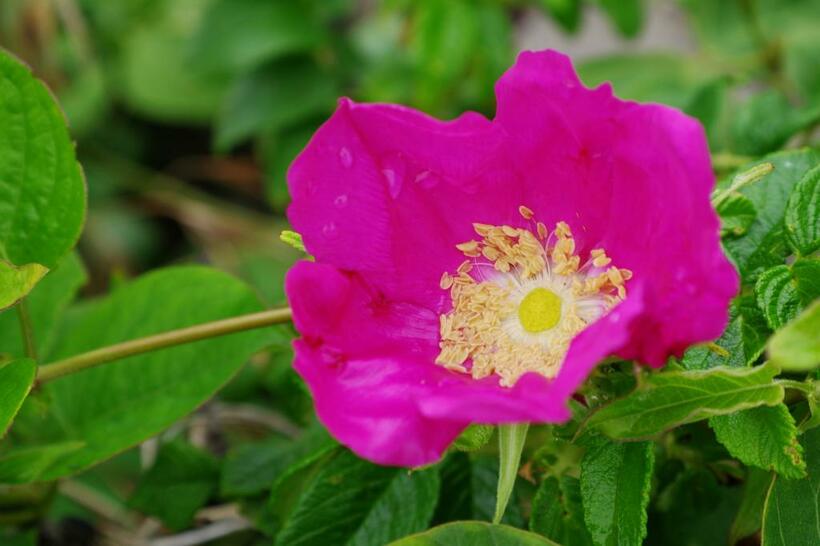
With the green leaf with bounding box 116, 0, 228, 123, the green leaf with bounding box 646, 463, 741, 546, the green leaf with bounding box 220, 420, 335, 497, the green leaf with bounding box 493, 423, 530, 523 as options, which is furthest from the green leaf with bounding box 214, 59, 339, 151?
the green leaf with bounding box 493, 423, 530, 523

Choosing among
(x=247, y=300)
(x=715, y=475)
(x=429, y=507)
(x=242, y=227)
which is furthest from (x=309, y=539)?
(x=242, y=227)

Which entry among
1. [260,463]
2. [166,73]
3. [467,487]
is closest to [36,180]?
[260,463]

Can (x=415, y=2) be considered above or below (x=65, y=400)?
above

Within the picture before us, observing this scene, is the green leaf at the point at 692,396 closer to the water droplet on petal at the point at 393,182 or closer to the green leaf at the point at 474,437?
the green leaf at the point at 474,437

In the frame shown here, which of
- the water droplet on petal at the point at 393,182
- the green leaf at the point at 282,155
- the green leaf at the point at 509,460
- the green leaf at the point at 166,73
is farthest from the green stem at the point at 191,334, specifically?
the green leaf at the point at 166,73

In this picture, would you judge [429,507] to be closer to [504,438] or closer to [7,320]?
[504,438]

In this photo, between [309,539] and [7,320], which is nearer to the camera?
[309,539]
